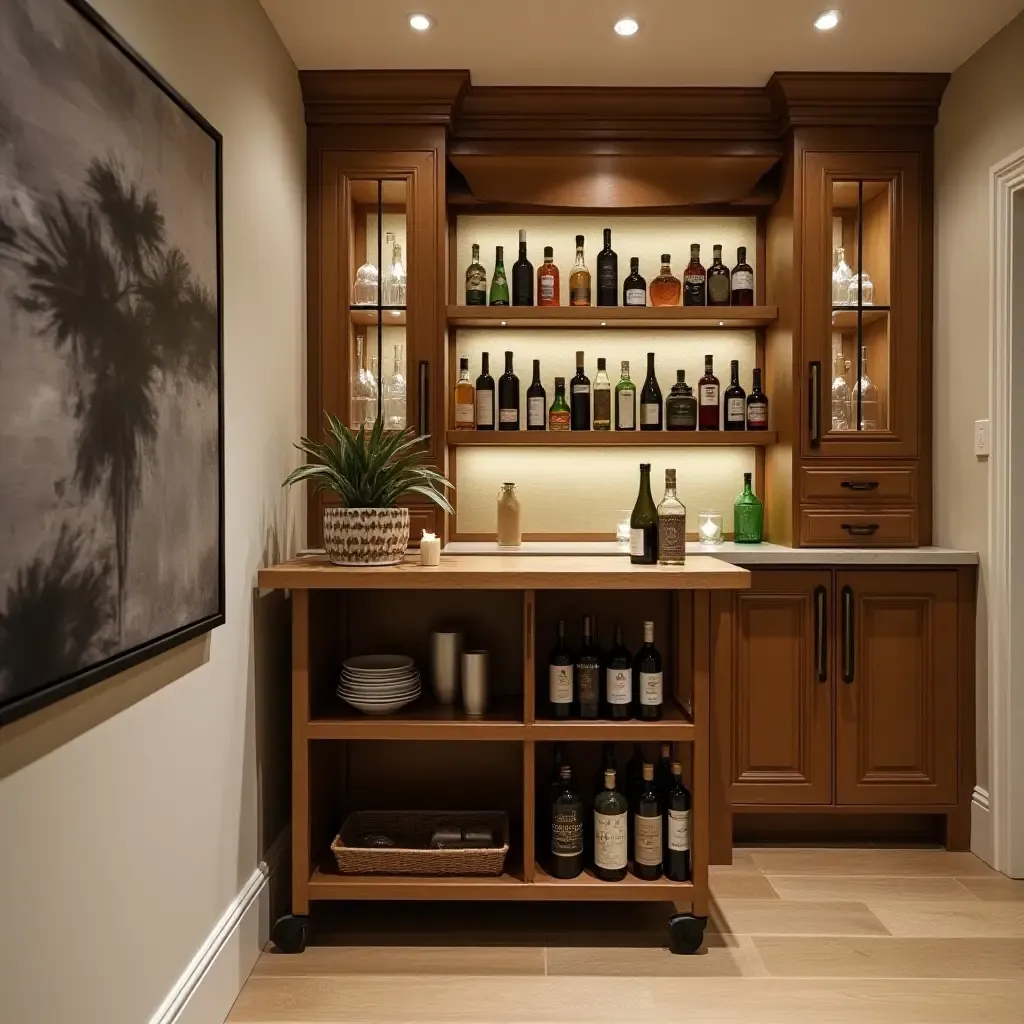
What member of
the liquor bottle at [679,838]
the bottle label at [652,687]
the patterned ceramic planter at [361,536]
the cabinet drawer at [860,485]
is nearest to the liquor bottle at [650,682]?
the bottle label at [652,687]

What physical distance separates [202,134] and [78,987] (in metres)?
1.58

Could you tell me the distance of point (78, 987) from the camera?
1352mm

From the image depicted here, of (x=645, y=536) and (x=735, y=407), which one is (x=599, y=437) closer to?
(x=735, y=407)

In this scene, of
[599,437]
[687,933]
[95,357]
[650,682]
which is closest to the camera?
[95,357]

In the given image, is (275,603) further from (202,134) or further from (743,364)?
(743,364)

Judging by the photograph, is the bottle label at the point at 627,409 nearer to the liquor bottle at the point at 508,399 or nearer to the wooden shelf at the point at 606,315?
the wooden shelf at the point at 606,315

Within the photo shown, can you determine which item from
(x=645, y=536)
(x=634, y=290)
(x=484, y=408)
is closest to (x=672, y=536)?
(x=645, y=536)

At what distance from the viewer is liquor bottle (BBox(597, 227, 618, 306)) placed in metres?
3.28

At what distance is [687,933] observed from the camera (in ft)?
7.30

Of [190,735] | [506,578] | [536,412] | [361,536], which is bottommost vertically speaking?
[190,735]

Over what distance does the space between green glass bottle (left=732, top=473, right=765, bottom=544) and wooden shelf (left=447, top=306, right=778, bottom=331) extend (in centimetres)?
58

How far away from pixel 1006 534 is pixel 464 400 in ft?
6.05

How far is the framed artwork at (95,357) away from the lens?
114 centimetres

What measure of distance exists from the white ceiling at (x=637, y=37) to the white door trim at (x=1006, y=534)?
0.49 m
